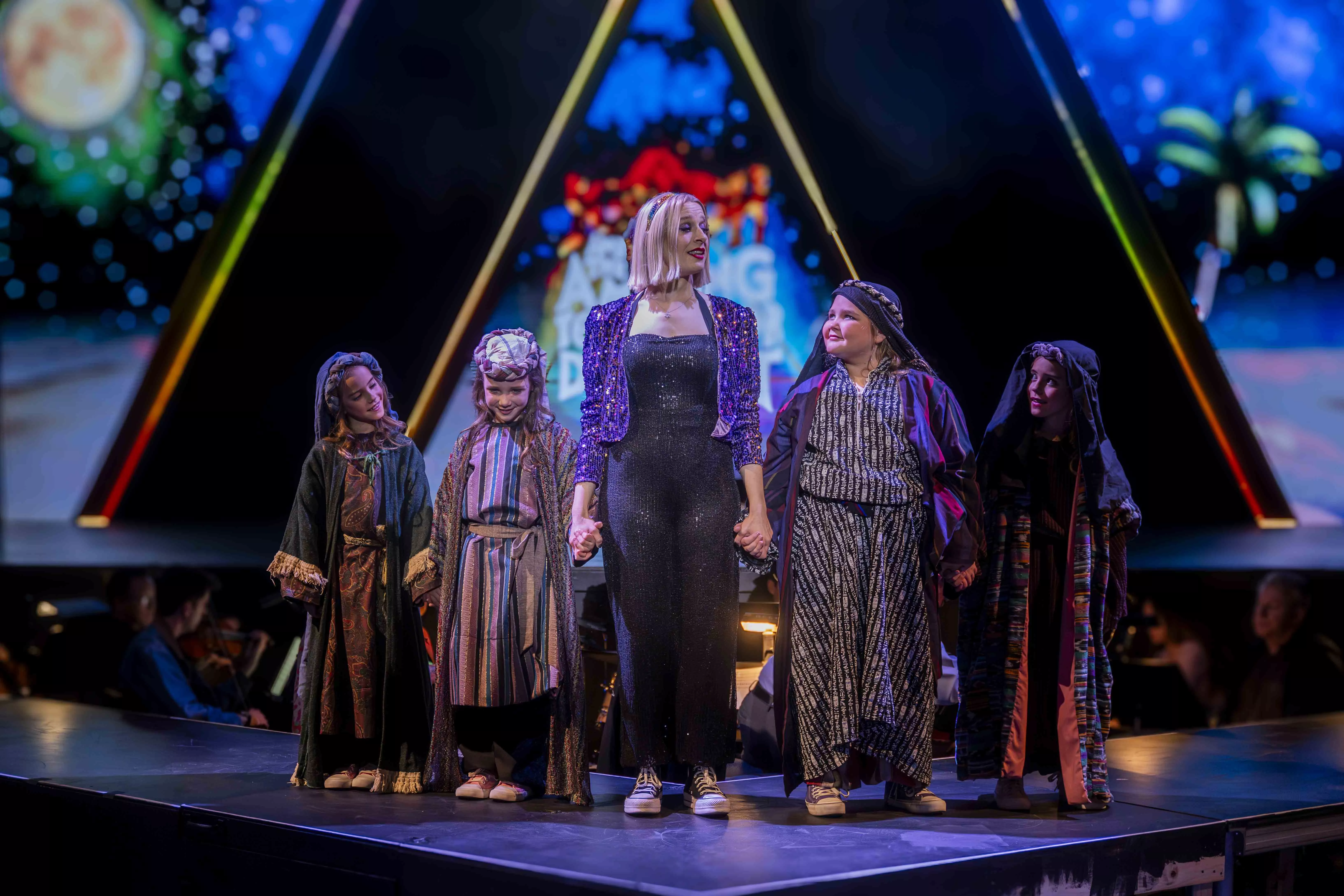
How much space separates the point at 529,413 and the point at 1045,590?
1629mm

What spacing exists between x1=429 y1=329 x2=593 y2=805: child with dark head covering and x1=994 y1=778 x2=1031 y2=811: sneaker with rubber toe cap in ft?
3.93

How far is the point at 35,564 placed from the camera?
7.18 meters

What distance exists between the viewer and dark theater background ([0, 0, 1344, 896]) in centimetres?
663

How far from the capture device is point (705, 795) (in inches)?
127

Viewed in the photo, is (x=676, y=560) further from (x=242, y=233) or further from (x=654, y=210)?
(x=242, y=233)

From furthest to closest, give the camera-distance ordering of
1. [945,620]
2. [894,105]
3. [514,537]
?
[894,105]
[945,620]
[514,537]

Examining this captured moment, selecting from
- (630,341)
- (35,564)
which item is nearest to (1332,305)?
(630,341)

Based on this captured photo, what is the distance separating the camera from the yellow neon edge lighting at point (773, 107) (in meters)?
6.83

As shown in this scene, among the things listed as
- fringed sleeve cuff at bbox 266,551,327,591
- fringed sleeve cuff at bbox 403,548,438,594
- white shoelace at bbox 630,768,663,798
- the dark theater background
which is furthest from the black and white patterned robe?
the dark theater background

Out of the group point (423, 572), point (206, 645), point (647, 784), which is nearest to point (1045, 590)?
point (647, 784)

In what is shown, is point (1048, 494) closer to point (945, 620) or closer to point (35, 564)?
point (945, 620)

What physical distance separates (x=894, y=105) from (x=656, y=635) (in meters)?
4.43

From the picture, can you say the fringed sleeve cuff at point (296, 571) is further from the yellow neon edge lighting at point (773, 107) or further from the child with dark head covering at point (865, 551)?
the yellow neon edge lighting at point (773, 107)

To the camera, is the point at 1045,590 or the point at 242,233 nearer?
the point at 1045,590
